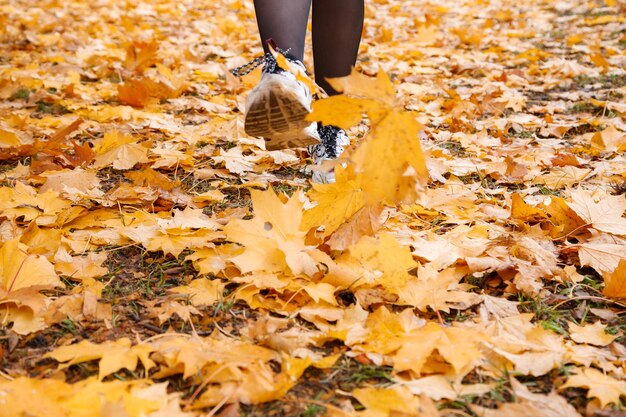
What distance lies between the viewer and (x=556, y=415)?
2.88 feet

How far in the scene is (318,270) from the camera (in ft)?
4.09

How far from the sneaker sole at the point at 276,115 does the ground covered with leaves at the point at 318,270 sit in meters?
0.17

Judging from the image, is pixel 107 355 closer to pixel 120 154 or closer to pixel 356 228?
pixel 356 228

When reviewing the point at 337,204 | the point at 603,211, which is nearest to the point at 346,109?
the point at 337,204

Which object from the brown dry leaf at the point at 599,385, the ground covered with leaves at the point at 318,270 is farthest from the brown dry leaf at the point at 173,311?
the brown dry leaf at the point at 599,385

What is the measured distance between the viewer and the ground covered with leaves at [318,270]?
937 mm

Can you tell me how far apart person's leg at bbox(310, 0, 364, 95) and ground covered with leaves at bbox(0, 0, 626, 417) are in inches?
15.1

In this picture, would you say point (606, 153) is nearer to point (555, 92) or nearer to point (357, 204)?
point (555, 92)

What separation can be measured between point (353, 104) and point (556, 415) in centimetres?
61

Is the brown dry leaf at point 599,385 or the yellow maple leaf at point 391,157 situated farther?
the yellow maple leaf at point 391,157

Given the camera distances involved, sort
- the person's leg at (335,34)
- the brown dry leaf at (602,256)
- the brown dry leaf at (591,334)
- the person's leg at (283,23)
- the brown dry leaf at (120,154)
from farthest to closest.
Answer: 1. the brown dry leaf at (120,154)
2. the person's leg at (335,34)
3. the person's leg at (283,23)
4. the brown dry leaf at (602,256)
5. the brown dry leaf at (591,334)

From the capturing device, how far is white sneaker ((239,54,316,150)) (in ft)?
4.70

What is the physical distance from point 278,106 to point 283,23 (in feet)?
0.90

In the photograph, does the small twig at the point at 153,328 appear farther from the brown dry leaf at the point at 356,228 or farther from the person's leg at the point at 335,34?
the person's leg at the point at 335,34
